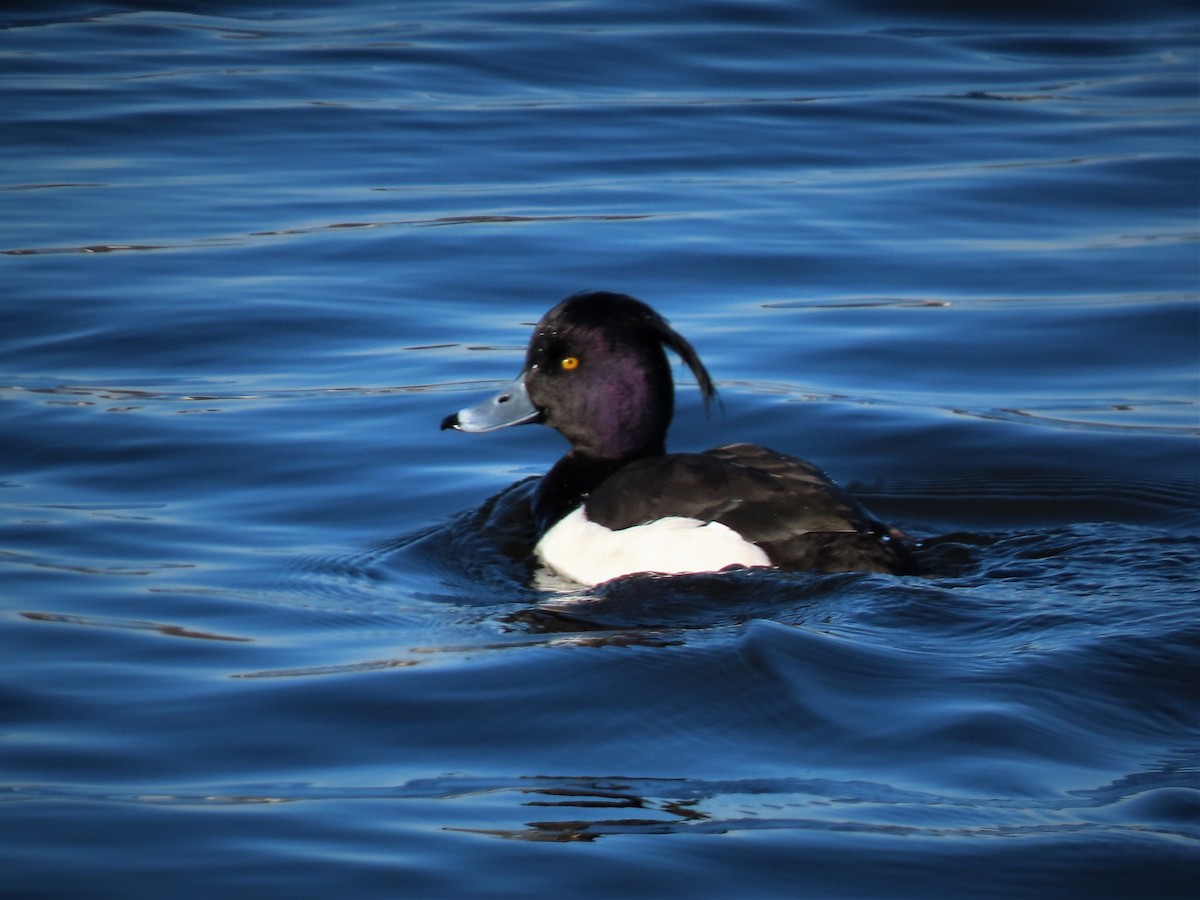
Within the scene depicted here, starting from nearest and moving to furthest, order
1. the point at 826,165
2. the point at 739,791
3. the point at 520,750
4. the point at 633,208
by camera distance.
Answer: the point at 739,791 < the point at 520,750 < the point at 633,208 < the point at 826,165

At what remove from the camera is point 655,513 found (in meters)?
5.68

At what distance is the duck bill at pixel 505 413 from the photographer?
6.56 m

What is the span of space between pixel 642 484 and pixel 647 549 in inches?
8.9

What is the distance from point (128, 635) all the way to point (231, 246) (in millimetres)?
5610

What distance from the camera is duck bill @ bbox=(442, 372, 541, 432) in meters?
6.56

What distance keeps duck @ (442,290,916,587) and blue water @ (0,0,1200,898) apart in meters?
0.12

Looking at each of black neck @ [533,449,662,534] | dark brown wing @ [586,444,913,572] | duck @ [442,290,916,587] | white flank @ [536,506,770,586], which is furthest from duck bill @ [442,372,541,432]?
dark brown wing @ [586,444,913,572]

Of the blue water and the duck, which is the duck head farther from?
the blue water

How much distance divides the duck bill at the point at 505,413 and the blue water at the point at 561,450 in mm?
324

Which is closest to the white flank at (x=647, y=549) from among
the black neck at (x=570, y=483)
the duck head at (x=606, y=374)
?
the black neck at (x=570, y=483)

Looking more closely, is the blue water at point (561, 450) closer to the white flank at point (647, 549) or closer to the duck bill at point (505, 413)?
the white flank at point (647, 549)

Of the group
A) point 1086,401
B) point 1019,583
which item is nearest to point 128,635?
point 1019,583

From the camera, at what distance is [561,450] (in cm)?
770

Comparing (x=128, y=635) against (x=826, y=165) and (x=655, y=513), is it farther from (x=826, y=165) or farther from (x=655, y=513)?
(x=826, y=165)
